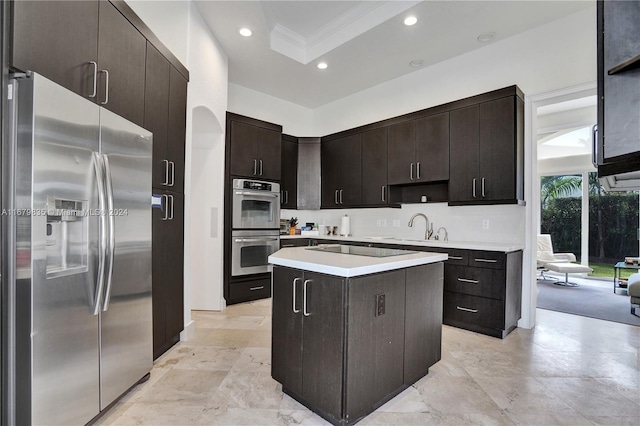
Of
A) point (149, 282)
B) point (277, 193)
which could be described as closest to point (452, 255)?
point (277, 193)

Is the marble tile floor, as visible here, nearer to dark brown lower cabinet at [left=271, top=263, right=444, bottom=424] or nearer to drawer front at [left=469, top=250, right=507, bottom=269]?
dark brown lower cabinet at [left=271, top=263, right=444, bottom=424]

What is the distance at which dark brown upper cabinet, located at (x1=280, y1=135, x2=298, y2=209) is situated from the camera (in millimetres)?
5051

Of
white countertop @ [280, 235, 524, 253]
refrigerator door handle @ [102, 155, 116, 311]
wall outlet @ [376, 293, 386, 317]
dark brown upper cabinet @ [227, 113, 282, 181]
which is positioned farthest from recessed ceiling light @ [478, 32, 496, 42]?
refrigerator door handle @ [102, 155, 116, 311]

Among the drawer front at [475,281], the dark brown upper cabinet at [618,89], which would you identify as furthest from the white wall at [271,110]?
the dark brown upper cabinet at [618,89]

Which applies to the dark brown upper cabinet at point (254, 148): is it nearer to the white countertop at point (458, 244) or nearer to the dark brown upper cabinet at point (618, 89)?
the white countertop at point (458, 244)

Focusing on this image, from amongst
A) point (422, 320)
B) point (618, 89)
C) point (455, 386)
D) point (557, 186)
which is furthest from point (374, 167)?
point (557, 186)

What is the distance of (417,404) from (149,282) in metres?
1.94

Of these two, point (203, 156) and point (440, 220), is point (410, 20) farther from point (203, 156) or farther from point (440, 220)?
point (203, 156)

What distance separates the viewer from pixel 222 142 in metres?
3.89

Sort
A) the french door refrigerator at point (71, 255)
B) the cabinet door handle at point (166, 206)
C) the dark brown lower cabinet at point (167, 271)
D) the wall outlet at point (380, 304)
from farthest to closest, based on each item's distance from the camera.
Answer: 1. the cabinet door handle at point (166, 206)
2. the dark brown lower cabinet at point (167, 271)
3. the wall outlet at point (380, 304)
4. the french door refrigerator at point (71, 255)

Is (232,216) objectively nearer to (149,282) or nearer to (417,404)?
(149,282)

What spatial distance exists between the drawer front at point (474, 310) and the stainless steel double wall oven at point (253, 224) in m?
2.36

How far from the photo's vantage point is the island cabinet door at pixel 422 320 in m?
2.03

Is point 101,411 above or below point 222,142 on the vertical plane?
below
